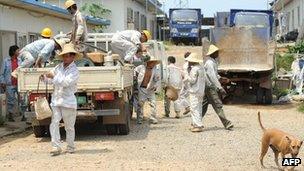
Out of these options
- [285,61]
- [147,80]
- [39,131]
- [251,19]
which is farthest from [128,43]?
[285,61]

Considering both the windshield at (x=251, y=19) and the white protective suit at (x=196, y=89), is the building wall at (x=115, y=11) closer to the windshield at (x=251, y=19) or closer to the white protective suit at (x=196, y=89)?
the windshield at (x=251, y=19)

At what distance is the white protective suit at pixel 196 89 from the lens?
11.9m

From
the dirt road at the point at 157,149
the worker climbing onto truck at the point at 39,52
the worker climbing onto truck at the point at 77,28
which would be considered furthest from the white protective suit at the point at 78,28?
the dirt road at the point at 157,149

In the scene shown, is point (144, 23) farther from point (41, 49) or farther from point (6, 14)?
point (41, 49)

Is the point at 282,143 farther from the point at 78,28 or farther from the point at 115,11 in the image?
the point at 115,11

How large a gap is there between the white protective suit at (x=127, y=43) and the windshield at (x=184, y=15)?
96.9 feet

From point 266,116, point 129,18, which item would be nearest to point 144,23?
point 129,18

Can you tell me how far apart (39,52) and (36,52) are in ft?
0.43

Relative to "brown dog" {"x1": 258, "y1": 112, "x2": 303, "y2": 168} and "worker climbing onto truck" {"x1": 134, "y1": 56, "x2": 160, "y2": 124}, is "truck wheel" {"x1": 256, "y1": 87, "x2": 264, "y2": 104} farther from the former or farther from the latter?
"brown dog" {"x1": 258, "y1": 112, "x2": 303, "y2": 168}

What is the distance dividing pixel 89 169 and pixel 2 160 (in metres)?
1.68

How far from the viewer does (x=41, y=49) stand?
39.0ft

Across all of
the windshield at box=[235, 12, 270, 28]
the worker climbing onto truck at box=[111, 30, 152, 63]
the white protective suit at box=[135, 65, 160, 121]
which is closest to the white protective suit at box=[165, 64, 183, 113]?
the white protective suit at box=[135, 65, 160, 121]

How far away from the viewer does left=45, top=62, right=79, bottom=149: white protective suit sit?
9.22m

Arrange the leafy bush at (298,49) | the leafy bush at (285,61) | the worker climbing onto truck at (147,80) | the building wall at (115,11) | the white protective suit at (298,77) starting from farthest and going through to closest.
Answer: the building wall at (115,11)
the leafy bush at (298,49)
the leafy bush at (285,61)
the white protective suit at (298,77)
the worker climbing onto truck at (147,80)
